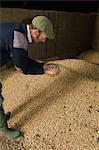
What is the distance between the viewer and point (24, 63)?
9.76 ft

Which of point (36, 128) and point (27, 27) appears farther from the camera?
point (36, 128)

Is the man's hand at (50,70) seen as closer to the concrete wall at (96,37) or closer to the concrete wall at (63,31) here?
the concrete wall at (63,31)

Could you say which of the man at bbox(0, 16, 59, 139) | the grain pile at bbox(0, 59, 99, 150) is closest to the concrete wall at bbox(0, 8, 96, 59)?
the grain pile at bbox(0, 59, 99, 150)

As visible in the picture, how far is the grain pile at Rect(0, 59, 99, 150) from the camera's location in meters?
3.39

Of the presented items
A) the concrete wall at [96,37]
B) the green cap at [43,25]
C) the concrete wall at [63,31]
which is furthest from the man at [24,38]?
the concrete wall at [96,37]

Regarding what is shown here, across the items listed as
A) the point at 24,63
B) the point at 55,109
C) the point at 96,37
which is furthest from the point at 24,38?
the point at 96,37

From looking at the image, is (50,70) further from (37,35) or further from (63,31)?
(63,31)

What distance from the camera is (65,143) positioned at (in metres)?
3.35

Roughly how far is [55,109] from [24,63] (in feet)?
4.04

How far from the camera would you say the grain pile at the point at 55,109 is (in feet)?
11.1

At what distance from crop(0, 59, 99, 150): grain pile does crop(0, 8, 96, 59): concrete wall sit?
1.74 meters

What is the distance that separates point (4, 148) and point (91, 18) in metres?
5.57

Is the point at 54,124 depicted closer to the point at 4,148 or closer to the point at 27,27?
the point at 4,148

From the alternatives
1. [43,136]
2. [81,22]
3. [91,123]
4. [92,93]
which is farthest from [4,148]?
[81,22]
